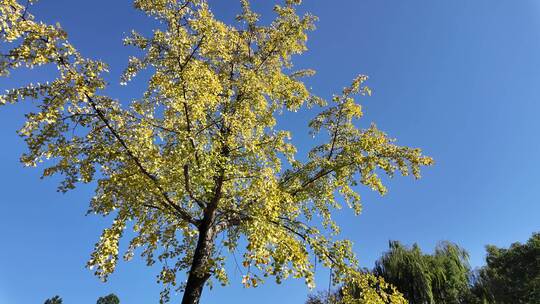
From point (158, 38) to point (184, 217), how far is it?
432 centimetres

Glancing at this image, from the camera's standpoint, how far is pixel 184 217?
986 centimetres

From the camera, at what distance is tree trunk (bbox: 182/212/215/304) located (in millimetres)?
9055

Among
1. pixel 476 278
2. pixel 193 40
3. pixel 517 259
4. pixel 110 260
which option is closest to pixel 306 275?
pixel 110 260

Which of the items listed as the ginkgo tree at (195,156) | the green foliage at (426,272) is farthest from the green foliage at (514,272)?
the ginkgo tree at (195,156)

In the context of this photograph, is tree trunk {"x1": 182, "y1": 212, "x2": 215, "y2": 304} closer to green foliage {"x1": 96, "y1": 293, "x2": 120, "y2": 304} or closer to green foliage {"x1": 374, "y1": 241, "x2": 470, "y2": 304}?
green foliage {"x1": 374, "y1": 241, "x2": 470, "y2": 304}

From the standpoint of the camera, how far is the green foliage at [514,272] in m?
36.0

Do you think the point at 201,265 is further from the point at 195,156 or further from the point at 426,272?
the point at 426,272

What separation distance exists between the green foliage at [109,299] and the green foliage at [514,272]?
85.1m

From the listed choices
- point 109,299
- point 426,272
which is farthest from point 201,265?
point 109,299

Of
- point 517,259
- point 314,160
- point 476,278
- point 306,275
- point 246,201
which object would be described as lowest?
point 306,275

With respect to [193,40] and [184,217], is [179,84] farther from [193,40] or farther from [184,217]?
[184,217]

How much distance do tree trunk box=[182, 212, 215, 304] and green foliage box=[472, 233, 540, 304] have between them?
99.2 ft

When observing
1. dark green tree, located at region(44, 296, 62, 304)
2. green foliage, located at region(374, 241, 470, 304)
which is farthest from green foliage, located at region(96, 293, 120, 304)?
green foliage, located at region(374, 241, 470, 304)

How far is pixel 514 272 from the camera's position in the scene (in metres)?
39.4
